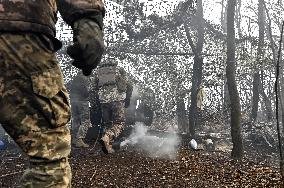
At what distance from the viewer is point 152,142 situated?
9.14m

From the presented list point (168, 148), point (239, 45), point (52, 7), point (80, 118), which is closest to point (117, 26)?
point (239, 45)

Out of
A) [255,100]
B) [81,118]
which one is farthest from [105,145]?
[255,100]

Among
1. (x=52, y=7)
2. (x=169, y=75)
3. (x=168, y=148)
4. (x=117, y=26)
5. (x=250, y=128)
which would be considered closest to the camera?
(x=52, y=7)

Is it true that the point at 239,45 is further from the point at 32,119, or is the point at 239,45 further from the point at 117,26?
the point at 32,119

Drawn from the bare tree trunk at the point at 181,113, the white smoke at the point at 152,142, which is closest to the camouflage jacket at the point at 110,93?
the white smoke at the point at 152,142

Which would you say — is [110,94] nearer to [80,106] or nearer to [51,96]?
[80,106]

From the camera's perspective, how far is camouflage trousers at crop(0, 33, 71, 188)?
86.3 inches

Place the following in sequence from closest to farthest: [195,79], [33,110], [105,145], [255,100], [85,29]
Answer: [33,110] → [85,29] → [105,145] → [195,79] → [255,100]

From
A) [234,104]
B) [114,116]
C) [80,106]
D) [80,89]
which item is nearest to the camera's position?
[234,104]

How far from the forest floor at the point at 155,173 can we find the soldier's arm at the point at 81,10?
8.77ft

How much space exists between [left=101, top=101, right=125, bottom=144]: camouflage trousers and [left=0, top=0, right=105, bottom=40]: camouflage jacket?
5067mm

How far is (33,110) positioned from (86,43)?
515mm

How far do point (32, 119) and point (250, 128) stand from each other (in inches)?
383

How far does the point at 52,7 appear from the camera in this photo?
252cm
